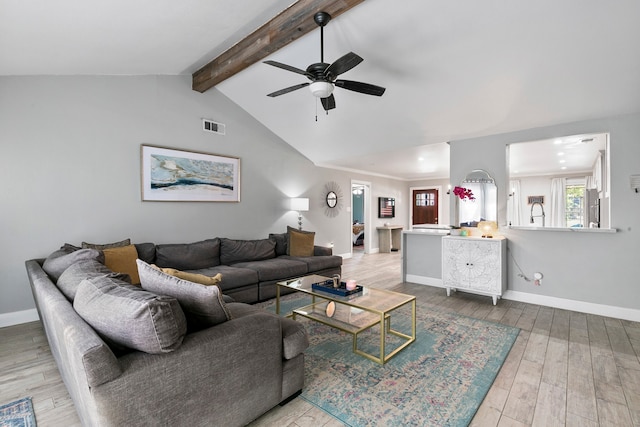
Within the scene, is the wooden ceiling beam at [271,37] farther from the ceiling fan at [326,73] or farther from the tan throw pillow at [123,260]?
the tan throw pillow at [123,260]

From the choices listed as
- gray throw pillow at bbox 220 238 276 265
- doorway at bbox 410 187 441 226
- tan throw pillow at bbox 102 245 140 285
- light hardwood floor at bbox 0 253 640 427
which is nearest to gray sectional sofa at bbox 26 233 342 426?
light hardwood floor at bbox 0 253 640 427

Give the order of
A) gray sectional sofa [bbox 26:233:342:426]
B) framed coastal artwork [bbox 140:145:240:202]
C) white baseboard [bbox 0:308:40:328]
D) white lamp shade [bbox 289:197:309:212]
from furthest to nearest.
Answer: white lamp shade [bbox 289:197:309:212] < framed coastal artwork [bbox 140:145:240:202] < white baseboard [bbox 0:308:40:328] < gray sectional sofa [bbox 26:233:342:426]

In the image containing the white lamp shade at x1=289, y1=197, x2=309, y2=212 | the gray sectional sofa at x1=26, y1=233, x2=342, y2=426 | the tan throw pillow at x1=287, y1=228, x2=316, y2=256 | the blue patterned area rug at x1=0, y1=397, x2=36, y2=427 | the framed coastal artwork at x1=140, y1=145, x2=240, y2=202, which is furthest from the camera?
the white lamp shade at x1=289, y1=197, x2=309, y2=212

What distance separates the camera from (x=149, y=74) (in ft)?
13.3

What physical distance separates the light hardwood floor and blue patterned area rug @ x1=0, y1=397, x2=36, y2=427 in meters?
0.04

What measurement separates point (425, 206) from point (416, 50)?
7258 mm

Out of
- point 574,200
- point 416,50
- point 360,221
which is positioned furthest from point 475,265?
point 360,221

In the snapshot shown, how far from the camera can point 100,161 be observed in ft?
12.2

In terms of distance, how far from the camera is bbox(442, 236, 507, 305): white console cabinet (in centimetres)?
386

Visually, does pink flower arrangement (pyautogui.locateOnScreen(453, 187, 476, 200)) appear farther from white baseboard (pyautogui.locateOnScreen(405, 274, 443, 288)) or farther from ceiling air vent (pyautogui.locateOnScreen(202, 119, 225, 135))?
ceiling air vent (pyautogui.locateOnScreen(202, 119, 225, 135))

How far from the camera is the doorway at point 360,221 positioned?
811 cm

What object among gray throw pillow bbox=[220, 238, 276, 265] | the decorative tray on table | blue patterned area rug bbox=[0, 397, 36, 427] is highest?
gray throw pillow bbox=[220, 238, 276, 265]

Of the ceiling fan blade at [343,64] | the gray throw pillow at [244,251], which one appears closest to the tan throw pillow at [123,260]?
the gray throw pillow at [244,251]

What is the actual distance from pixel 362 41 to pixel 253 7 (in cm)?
110
